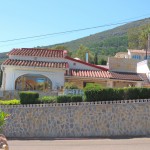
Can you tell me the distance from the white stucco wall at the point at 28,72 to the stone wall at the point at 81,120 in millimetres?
7838

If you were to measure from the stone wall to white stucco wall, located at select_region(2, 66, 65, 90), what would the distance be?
309 inches

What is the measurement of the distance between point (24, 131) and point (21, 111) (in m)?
1.34

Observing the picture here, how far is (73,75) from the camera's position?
3225 cm

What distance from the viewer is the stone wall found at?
2252 cm

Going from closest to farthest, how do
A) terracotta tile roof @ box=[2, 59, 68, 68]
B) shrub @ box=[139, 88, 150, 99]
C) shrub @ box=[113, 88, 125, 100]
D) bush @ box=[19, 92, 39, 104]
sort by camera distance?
shrub @ box=[139, 88, 150, 99] < shrub @ box=[113, 88, 125, 100] < bush @ box=[19, 92, 39, 104] < terracotta tile roof @ box=[2, 59, 68, 68]

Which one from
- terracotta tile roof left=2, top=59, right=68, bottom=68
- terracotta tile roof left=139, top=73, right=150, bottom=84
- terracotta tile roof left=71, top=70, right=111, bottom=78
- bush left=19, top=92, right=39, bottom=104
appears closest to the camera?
bush left=19, top=92, right=39, bottom=104

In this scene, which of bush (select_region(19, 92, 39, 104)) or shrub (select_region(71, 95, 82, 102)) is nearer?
shrub (select_region(71, 95, 82, 102))

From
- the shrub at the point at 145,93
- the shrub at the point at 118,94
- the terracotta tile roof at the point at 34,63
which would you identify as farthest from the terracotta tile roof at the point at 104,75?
the shrub at the point at 145,93

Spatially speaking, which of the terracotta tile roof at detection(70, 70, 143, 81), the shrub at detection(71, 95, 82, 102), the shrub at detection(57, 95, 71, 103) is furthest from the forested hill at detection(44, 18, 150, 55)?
the shrub at detection(71, 95, 82, 102)

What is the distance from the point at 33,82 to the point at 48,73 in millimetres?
1584

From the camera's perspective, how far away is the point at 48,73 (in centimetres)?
3142

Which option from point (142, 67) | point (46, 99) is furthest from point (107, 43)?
point (46, 99)

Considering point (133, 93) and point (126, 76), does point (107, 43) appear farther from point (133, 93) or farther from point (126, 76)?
point (133, 93)

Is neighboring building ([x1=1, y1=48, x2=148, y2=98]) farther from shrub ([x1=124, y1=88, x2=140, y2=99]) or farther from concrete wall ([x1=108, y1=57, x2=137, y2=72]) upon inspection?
shrub ([x1=124, y1=88, x2=140, y2=99])
